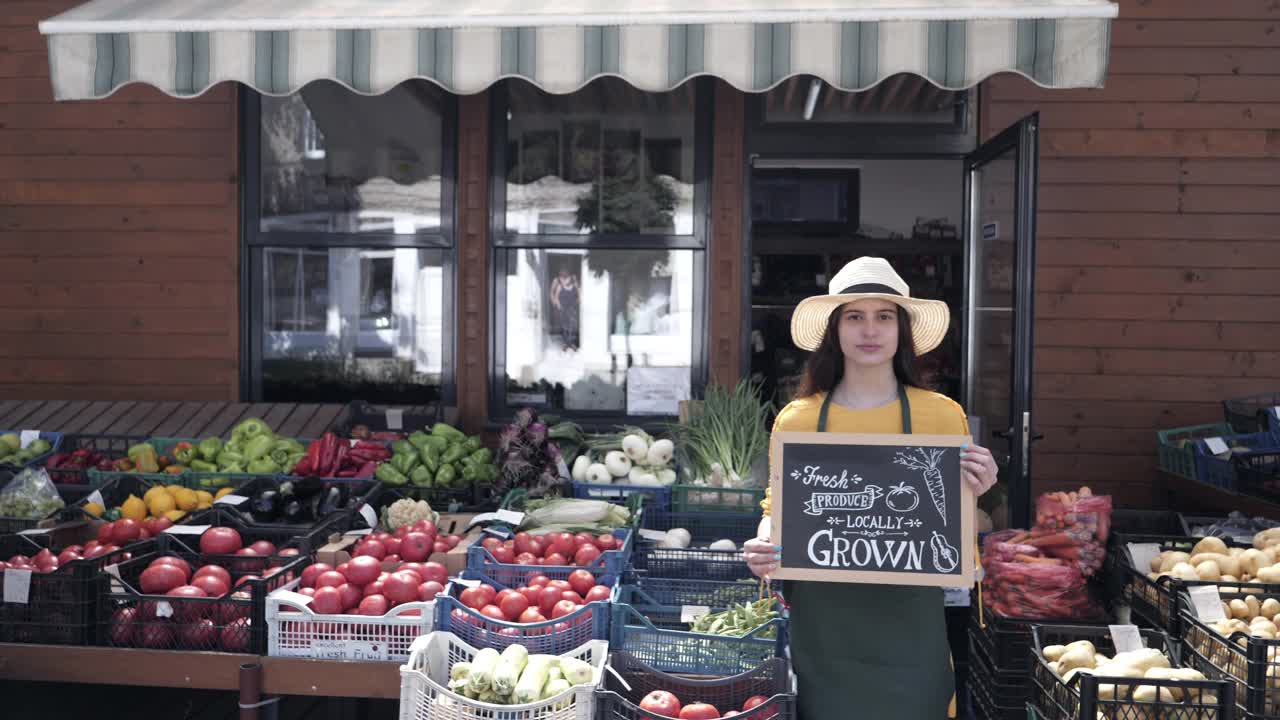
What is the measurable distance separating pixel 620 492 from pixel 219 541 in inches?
67.0

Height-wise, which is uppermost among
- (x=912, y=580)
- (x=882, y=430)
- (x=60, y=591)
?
(x=882, y=430)

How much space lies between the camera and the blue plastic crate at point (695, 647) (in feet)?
10.2

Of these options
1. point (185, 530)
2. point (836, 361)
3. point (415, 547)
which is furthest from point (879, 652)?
point (185, 530)

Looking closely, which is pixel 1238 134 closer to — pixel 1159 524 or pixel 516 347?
pixel 1159 524

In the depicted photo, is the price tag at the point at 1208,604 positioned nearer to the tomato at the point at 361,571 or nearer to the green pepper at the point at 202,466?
the tomato at the point at 361,571

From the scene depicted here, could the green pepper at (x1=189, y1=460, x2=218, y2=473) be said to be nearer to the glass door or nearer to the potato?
the glass door

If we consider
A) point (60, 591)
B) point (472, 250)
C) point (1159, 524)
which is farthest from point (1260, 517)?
point (60, 591)

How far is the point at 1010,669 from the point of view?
138 inches


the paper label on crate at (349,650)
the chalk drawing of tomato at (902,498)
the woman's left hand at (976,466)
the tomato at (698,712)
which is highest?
the woman's left hand at (976,466)

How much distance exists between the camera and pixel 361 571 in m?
3.60

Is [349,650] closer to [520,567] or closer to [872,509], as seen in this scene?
[520,567]

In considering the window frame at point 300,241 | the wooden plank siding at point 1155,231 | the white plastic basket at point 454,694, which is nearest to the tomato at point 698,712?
the white plastic basket at point 454,694

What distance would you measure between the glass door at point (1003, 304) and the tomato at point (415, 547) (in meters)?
2.47

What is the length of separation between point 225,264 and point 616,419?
2.38 m
